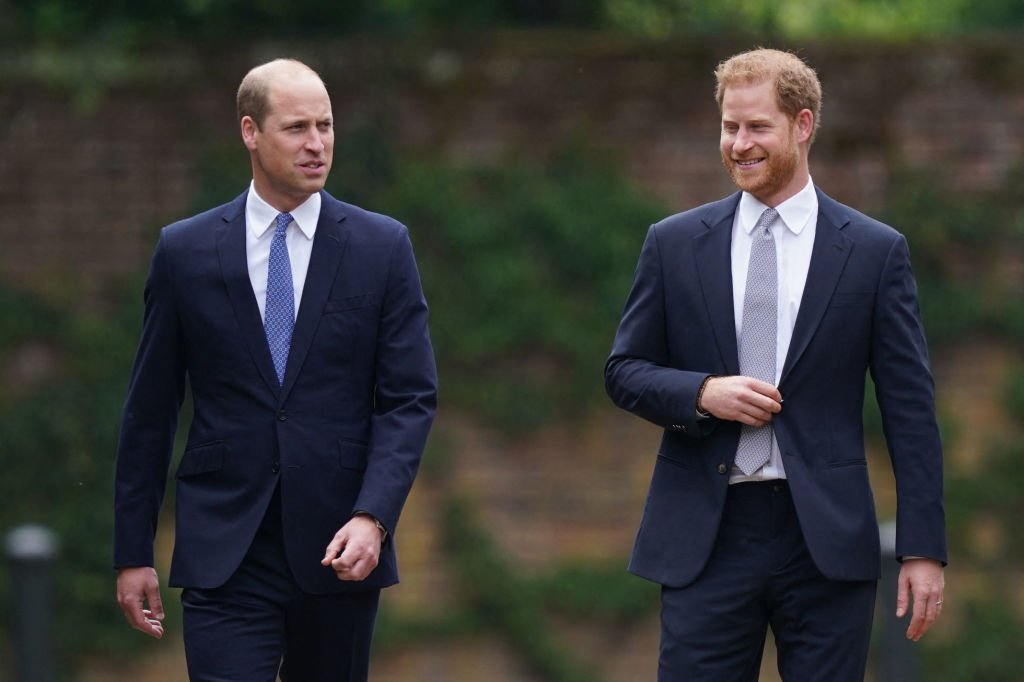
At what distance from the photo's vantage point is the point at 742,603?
4383 mm

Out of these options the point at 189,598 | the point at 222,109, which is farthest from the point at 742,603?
the point at 222,109

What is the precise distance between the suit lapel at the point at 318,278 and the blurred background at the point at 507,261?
3.30m

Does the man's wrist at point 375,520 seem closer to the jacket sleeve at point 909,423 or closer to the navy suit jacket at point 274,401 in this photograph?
the navy suit jacket at point 274,401

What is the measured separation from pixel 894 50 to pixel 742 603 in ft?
13.8

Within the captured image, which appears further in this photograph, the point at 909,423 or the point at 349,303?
the point at 349,303

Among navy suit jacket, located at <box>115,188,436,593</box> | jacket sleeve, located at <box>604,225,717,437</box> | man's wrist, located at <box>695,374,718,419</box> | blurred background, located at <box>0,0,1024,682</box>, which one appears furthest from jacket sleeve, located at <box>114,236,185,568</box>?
blurred background, located at <box>0,0,1024,682</box>

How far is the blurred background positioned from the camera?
792 centimetres

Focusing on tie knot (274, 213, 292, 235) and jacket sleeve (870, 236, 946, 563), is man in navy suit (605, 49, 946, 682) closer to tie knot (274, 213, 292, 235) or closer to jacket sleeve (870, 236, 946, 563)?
jacket sleeve (870, 236, 946, 563)

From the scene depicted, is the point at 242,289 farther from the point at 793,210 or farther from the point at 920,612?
the point at 920,612

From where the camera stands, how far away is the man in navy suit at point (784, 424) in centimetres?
438

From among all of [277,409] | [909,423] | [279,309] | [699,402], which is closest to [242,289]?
[279,309]

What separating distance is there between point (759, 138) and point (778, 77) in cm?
16

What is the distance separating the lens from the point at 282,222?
15.1 ft

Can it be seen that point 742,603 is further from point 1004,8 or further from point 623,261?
point 1004,8
